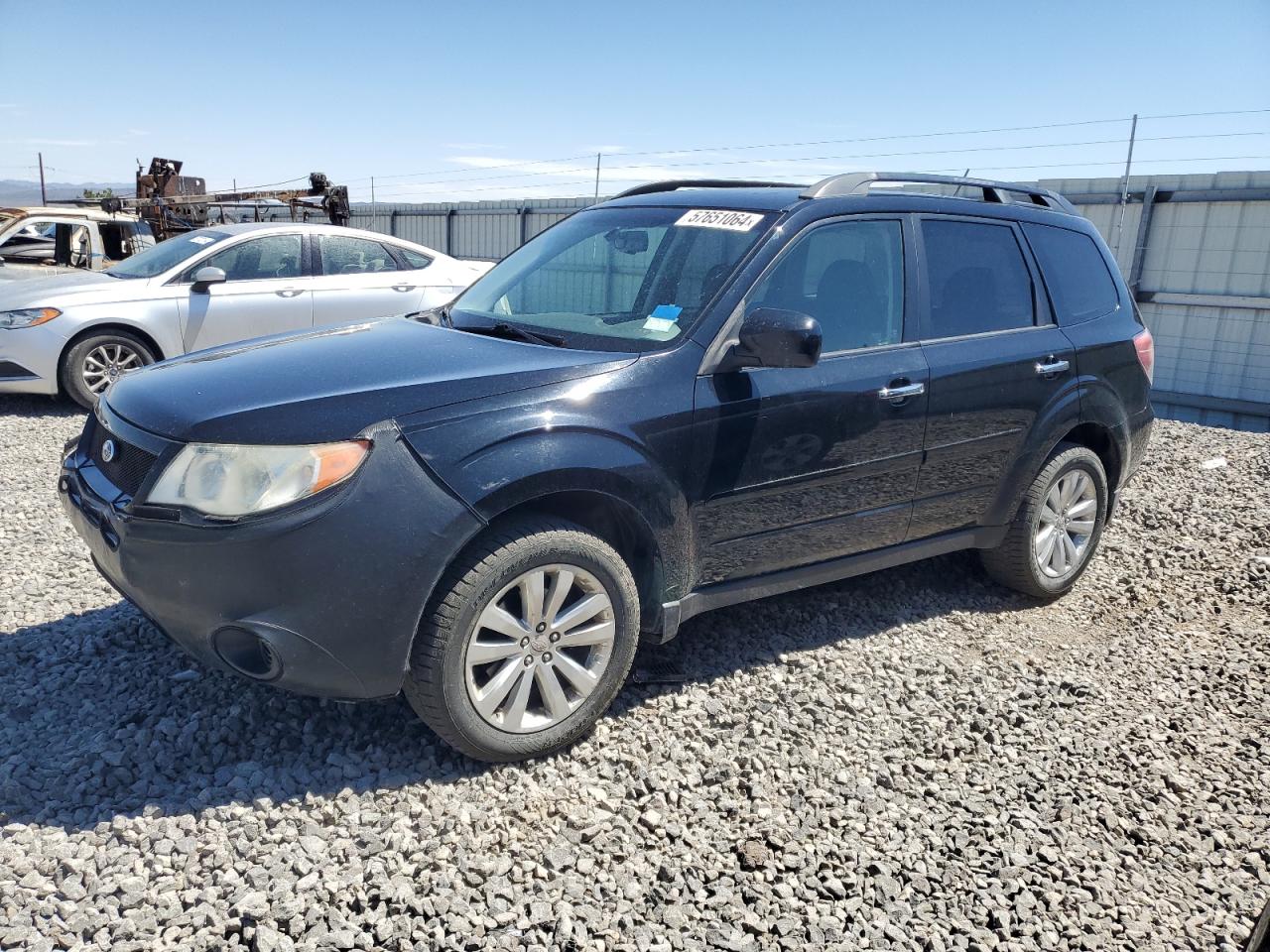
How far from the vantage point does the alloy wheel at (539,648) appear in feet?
9.98

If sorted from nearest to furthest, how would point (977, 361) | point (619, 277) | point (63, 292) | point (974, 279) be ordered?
point (619, 277) → point (977, 361) → point (974, 279) → point (63, 292)

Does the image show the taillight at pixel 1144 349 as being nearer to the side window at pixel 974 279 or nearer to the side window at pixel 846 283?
the side window at pixel 974 279

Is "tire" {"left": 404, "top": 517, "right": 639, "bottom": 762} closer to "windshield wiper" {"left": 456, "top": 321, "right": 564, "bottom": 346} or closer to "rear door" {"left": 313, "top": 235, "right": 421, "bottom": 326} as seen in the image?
"windshield wiper" {"left": 456, "top": 321, "right": 564, "bottom": 346}

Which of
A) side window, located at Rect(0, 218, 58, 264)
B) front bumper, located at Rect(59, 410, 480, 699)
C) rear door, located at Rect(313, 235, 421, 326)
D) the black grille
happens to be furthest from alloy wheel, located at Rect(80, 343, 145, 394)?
front bumper, located at Rect(59, 410, 480, 699)

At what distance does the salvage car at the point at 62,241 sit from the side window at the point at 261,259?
395 centimetres

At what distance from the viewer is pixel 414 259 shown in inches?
366

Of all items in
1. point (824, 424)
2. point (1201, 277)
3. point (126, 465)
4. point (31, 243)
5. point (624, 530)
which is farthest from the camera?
point (31, 243)

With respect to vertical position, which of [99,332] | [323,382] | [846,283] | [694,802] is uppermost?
[846,283]

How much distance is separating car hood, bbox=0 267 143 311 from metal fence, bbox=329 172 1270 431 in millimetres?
11150

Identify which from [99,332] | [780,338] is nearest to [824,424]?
[780,338]

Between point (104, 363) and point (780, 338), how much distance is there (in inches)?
274

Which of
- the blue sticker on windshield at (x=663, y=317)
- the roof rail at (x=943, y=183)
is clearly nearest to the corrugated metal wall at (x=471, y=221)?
the roof rail at (x=943, y=183)

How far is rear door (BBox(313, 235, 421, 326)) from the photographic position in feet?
28.3

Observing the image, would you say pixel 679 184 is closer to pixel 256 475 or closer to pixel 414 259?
pixel 256 475
